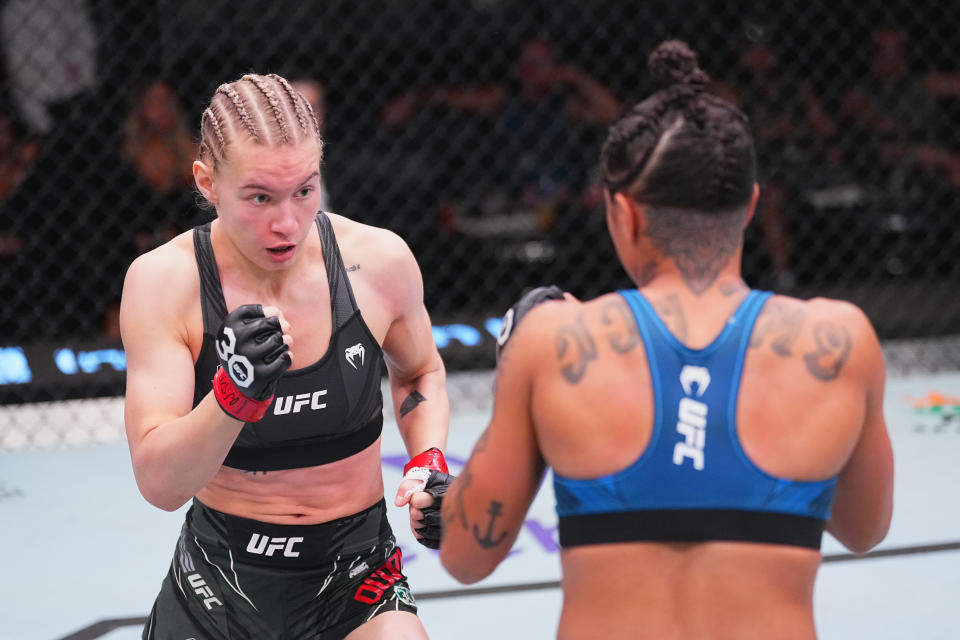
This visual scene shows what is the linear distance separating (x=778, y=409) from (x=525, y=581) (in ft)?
4.86

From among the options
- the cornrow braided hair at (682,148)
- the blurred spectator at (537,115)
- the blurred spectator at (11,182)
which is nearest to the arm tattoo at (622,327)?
the cornrow braided hair at (682,148)

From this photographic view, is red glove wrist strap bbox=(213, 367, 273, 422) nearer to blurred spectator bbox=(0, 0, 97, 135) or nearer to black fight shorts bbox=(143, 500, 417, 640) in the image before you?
black fight shorts bbox=(143, 500, 417, 640)

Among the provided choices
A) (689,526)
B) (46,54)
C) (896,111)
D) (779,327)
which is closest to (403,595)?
(689,526)

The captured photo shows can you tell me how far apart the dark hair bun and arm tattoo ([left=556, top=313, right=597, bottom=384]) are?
10.0 inches

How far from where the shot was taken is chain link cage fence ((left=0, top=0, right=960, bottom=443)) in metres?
3.94

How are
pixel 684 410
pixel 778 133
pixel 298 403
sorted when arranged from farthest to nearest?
pixel 778 133 → pixel 298 403 → pixel 684 410

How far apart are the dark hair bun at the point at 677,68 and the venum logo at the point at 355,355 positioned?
0.67 metres

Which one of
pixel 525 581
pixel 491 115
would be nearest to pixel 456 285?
pixel 491 115

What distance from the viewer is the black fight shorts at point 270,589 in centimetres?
157

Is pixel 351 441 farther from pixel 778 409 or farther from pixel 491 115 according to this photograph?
pixel 491 115

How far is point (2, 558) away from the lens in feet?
8.54

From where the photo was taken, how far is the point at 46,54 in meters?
4.20

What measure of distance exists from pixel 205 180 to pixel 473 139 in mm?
3113

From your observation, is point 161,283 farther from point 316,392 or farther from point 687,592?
point 687,592
